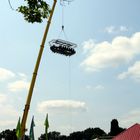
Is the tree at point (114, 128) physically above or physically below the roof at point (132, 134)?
above

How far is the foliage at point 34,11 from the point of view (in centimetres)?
1389

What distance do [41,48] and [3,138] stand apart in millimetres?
175902

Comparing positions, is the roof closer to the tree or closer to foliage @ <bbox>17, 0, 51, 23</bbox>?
foliage @ <bbox>17, 0, 51, 23</bbox>

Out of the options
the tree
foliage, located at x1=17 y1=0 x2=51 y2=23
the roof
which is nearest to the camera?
foliage, located at x1=17 y1=0 x2=51 y2=23

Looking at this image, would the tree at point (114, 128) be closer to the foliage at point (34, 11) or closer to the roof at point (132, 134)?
the roof at point (132, 134)

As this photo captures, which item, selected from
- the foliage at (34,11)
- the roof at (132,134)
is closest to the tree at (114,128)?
the roof at (132,134)

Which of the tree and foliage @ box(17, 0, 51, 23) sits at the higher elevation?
the tree

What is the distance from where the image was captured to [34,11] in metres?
14.2

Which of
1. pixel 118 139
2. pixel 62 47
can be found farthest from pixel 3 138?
pixel 62 47

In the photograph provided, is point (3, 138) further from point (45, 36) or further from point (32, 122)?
point (45, 36)

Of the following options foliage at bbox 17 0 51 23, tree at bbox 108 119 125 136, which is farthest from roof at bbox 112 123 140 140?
tree at bbox 108 119 125 136

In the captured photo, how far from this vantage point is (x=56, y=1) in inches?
1156

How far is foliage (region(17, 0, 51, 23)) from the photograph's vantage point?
1389 centimetres

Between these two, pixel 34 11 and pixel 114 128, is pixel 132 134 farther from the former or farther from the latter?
pixel 114 128
